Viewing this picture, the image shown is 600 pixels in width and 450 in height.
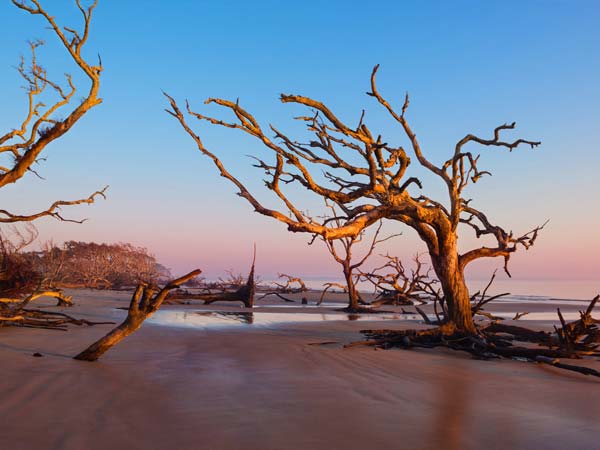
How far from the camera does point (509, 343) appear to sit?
8.27 m

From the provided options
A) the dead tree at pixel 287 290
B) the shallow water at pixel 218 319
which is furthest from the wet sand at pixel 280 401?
the dead tree at pixel 287 290

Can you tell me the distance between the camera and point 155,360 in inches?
233

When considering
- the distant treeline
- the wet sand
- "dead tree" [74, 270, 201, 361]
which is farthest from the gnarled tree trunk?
the distant treeline

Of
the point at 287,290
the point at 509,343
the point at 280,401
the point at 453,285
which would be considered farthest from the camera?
the point at 287,290

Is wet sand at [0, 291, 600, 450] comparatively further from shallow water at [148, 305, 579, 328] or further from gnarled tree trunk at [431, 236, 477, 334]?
shallow water at [148, 305, 579, 328]

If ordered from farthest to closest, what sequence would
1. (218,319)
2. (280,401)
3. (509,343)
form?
(218,319), (509,343), (280,401)

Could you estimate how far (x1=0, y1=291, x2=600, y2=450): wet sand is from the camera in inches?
123

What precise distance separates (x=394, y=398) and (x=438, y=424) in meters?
0.78

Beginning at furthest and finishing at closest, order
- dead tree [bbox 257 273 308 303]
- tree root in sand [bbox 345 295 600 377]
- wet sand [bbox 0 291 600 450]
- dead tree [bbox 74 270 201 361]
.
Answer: dead tree [bbox 257 273 308 303] < tree root in sand [bbox 345 295 600 377] < dead tree [bbox 74 270 201 361] < wet sand [bbox 0 291 600 450]

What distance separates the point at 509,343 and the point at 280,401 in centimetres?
561

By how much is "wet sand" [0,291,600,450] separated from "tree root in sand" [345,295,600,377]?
0.27m

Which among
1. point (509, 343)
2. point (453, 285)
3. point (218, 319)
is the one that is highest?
point (453, 285)

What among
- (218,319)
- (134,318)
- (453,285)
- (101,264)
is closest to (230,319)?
(218,319)

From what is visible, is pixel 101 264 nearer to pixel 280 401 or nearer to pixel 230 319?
pixel 230 319
